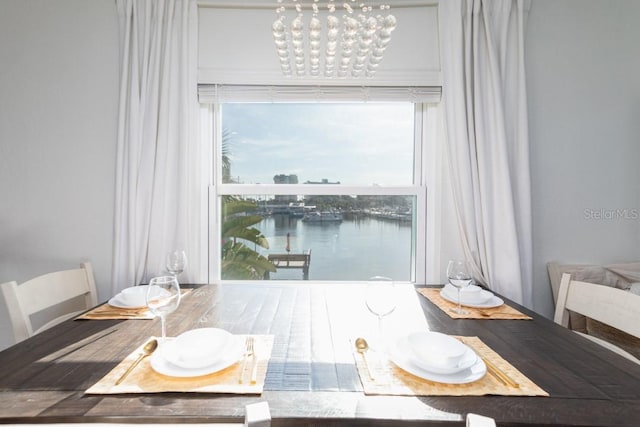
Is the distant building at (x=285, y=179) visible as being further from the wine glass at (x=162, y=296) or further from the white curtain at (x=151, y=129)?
the wine glass at (x=162, y=296)

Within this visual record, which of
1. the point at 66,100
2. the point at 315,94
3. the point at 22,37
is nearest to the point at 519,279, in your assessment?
the point at 315,94

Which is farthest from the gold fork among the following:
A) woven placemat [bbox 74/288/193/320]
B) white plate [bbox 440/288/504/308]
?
white plate [bbox 440/288/504/308]

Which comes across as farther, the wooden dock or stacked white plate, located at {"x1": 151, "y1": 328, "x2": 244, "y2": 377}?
the wooden dock

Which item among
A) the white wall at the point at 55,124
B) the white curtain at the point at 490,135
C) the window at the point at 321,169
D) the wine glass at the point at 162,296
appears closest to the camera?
the wine glass at the point at 162,296

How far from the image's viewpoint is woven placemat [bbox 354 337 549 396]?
0.76m

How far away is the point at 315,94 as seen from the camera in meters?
1.85

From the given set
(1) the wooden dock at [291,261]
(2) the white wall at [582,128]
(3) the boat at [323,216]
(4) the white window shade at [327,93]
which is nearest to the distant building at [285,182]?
(3) the boat at [323,216]

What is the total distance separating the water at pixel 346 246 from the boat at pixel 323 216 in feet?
0.10

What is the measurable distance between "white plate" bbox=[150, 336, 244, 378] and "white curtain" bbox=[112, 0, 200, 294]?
100 centimetres

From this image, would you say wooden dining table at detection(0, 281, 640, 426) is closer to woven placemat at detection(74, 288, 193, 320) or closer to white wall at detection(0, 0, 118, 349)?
woven placemat at detection(74, 288, 193, 320)

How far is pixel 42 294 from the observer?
1306 millimetres

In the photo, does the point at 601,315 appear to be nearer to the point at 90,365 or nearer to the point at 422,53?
the point at 422,53

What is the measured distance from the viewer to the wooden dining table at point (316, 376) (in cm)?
68

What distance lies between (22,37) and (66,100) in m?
0.43
